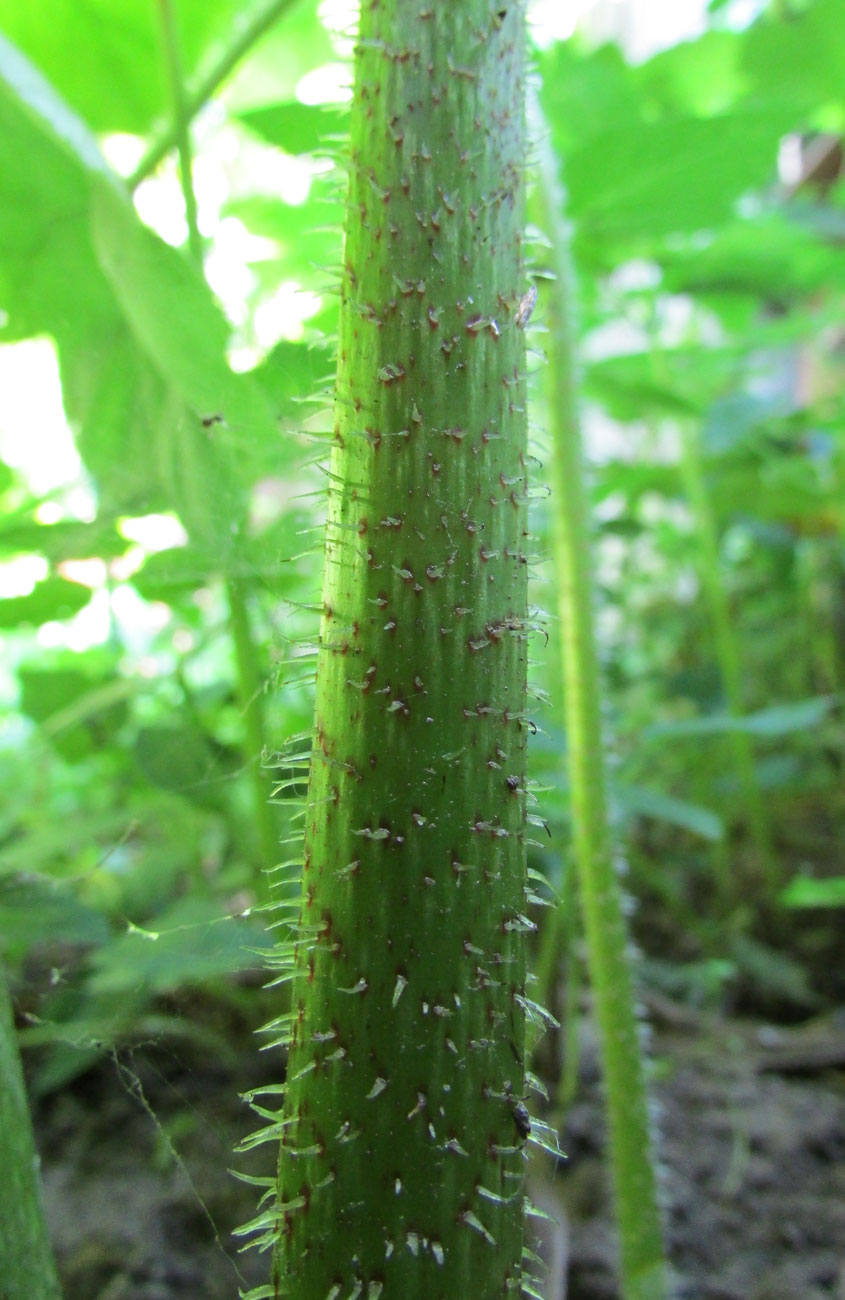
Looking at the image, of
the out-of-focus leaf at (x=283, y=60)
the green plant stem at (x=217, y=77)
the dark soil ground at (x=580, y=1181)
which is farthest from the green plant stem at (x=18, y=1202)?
the out-of-focus leaf at (x=283, y=60)

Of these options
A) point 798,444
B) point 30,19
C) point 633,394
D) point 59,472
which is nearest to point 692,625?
point 798,444

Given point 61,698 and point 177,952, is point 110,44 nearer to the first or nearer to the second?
point 61,698

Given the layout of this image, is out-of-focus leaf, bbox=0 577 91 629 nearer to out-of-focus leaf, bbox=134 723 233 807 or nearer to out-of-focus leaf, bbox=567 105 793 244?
out-of-focus leaf, bbox=134 723 233 807

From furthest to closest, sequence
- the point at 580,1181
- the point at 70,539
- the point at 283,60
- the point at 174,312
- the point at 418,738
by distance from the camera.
A: the point at 283,60
the point at 580,1181
the point at 70,539
the point at 174,312
the point at 418,738

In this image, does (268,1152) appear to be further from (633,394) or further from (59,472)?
(633,394)

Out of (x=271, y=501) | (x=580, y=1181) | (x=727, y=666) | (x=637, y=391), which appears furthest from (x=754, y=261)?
(x=580, y=1181)

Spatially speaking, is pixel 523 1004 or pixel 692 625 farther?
pixel 692 625
